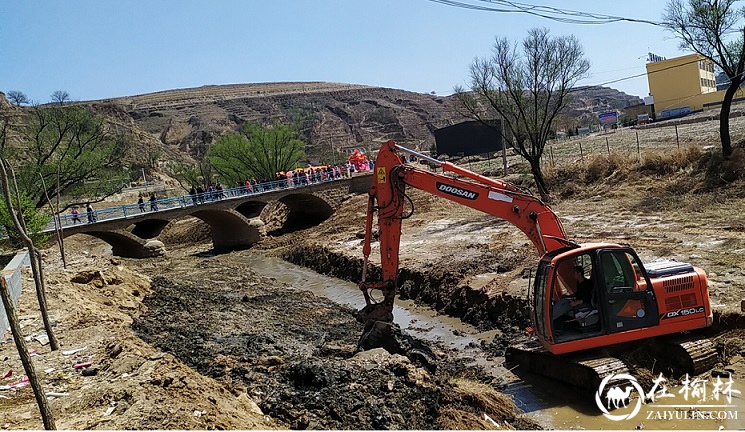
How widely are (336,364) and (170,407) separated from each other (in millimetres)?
3234

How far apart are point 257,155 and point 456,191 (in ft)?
160

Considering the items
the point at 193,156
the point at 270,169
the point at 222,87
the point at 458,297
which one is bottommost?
the point at 458,297

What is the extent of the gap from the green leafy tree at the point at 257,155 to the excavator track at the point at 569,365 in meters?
49.2

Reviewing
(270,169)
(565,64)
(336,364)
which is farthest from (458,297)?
(270,169)

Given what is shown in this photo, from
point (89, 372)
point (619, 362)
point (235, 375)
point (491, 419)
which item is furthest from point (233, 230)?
point (619, 362)

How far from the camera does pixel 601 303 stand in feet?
30.1

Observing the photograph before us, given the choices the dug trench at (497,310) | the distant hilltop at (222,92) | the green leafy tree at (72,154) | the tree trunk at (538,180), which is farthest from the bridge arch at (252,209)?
the distant hilltop at (222,92)

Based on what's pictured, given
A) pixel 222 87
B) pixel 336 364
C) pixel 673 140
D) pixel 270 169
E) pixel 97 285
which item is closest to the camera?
pixel 336 364

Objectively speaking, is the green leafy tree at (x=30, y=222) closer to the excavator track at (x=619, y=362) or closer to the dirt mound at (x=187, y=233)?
the excavator track at (x=619, y=362)

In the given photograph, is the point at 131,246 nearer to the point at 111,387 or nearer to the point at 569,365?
the point at 111,387

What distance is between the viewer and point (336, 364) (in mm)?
9914

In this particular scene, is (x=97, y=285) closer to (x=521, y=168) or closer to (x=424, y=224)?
(x=424, y=224)

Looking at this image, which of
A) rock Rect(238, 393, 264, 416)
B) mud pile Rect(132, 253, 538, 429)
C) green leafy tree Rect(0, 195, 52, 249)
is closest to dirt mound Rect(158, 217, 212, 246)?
green leafy tree Rect(0, 195, 52, 249)

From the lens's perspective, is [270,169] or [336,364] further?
[270,169]
